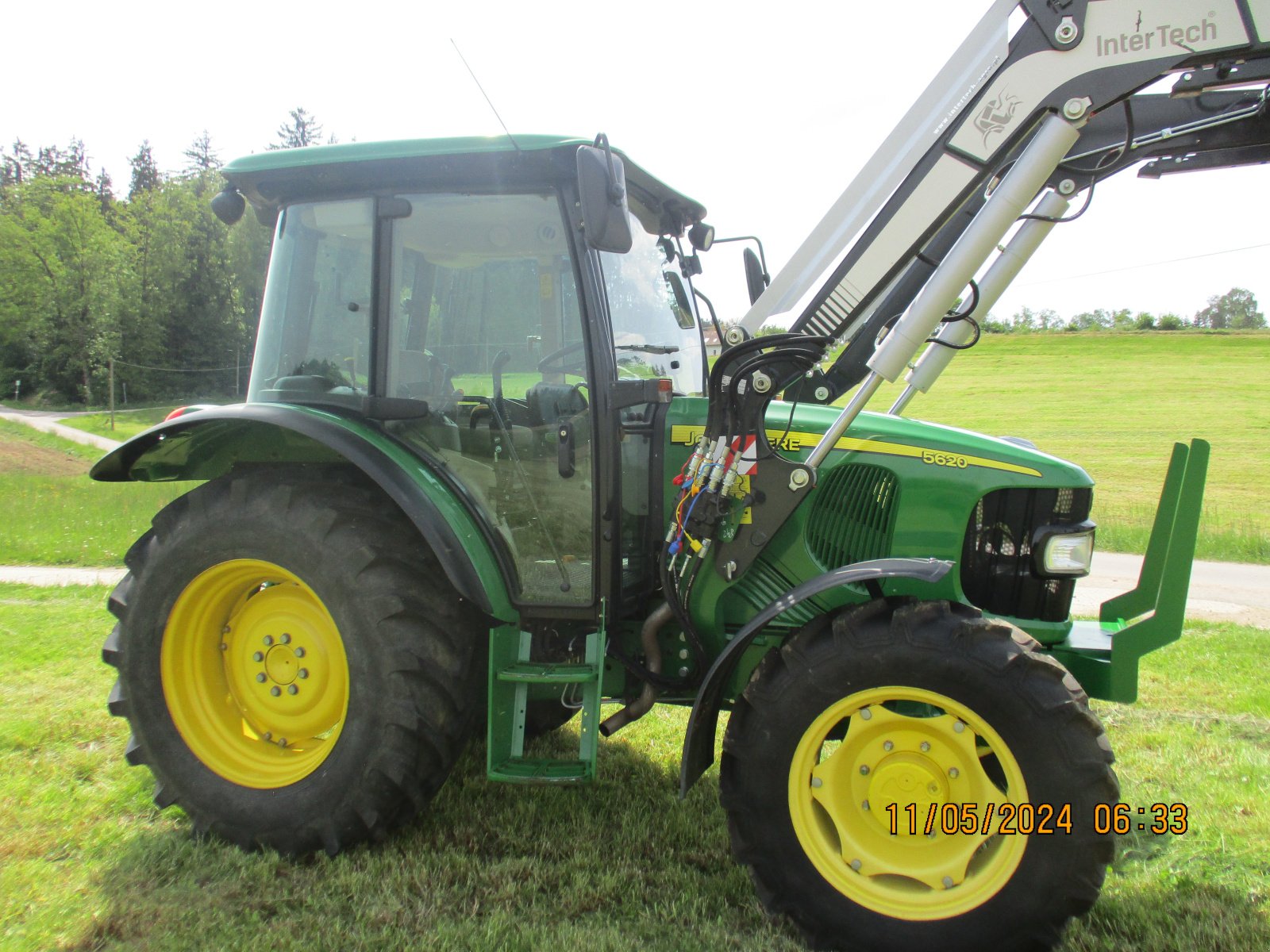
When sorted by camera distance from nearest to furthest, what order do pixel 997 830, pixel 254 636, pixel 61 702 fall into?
pixel 997 830, pixel 254 636, pixel 61 702

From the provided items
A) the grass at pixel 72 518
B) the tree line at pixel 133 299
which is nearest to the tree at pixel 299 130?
the tree line at pixel 133 299

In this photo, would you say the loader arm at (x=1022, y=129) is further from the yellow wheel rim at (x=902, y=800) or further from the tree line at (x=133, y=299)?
the tree line at (x=133, y=299)

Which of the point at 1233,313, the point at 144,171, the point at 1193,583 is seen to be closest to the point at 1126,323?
the point at 1233,313

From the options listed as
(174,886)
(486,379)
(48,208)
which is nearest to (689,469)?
(486,379)

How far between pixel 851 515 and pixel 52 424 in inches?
1635

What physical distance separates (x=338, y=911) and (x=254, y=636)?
1.06 m

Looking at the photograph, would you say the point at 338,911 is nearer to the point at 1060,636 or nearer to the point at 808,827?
the point at 808,827

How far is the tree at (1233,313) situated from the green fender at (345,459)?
4482 centimetres

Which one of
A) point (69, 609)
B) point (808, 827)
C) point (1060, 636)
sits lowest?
point (69, 609)

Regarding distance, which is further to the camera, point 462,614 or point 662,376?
point 662,376

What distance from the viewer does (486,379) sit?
2998 mm

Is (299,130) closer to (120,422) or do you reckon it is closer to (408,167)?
(120,422)

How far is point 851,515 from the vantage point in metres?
2.93

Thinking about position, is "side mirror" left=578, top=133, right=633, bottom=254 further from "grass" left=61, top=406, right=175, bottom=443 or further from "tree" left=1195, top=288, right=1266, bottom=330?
"tree" left=1195, top=288, right=1266, bottom=330
